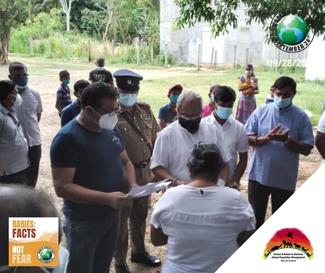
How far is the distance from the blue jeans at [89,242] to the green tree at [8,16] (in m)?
17.1

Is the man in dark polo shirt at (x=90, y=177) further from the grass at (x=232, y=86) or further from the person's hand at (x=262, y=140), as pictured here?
the grass at (x=232, y=86)

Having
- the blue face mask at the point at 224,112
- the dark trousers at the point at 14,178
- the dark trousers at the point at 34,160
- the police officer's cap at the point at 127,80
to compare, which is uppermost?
the police officer's cap at the point at 127,80

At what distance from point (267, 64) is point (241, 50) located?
2196mm

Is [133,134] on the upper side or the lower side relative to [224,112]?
lower

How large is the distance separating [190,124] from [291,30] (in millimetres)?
1780

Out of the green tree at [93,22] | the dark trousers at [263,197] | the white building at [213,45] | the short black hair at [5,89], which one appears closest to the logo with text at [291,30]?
the dark trousers at [263,197]

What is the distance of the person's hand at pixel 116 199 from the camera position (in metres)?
2.32

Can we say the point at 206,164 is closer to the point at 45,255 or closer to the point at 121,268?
the point at 45,255

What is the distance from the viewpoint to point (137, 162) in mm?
3242

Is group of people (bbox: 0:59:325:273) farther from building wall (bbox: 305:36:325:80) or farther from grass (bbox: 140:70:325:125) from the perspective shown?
building wall (bbox: 305:36:325:80)

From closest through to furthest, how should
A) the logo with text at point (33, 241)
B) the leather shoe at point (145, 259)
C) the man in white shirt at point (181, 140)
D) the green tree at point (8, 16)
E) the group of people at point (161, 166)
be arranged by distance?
the logo with text at point (33, 241), the group of people at point (161, 166), the man in white shirt at point (181, 140), the leather shoe at point (145, 259), the green tree at point (8, 16)

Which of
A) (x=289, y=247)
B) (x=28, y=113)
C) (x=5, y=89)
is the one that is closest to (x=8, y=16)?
(x=28, y=113)

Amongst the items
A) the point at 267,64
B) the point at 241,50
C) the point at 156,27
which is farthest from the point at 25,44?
the point at 267,64

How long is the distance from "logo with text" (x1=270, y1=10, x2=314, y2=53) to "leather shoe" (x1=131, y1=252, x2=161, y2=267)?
7.53 ft
